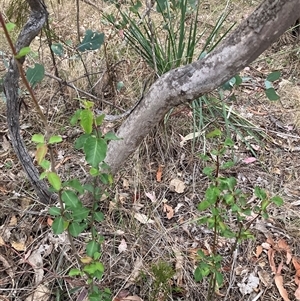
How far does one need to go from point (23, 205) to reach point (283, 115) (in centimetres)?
168

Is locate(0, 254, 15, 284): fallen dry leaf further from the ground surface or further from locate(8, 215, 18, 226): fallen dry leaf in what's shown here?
locate(8, 215, 18, 226): fallen dry leaf

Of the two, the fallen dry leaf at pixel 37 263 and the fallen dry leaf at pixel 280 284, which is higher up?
the fallen dry leaf at pixel 37 263

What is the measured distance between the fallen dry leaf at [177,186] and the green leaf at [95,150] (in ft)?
3.37

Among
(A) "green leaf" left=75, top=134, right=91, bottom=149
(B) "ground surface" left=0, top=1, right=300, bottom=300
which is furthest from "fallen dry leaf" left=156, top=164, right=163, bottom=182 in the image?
(A) "green leaf" left=75, top=134, right=91, bottom=149

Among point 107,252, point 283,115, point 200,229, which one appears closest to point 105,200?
point 107,252

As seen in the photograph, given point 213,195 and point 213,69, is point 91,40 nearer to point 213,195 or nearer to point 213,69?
point 213,69

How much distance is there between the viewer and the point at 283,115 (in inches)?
103

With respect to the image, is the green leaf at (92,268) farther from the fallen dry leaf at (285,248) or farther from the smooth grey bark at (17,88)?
the fallen dry leaf at (285,248)

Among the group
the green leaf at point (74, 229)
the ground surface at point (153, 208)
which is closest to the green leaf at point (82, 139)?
the green leaf at point (74, 229)

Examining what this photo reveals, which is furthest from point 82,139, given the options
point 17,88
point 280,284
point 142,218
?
point 280,284

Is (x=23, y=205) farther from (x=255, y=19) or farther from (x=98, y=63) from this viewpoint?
(x=255, y=19)

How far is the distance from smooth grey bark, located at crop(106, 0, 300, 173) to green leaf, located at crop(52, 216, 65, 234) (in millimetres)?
439

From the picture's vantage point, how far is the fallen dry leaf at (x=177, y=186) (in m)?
2.04

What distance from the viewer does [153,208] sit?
6.34 feet
